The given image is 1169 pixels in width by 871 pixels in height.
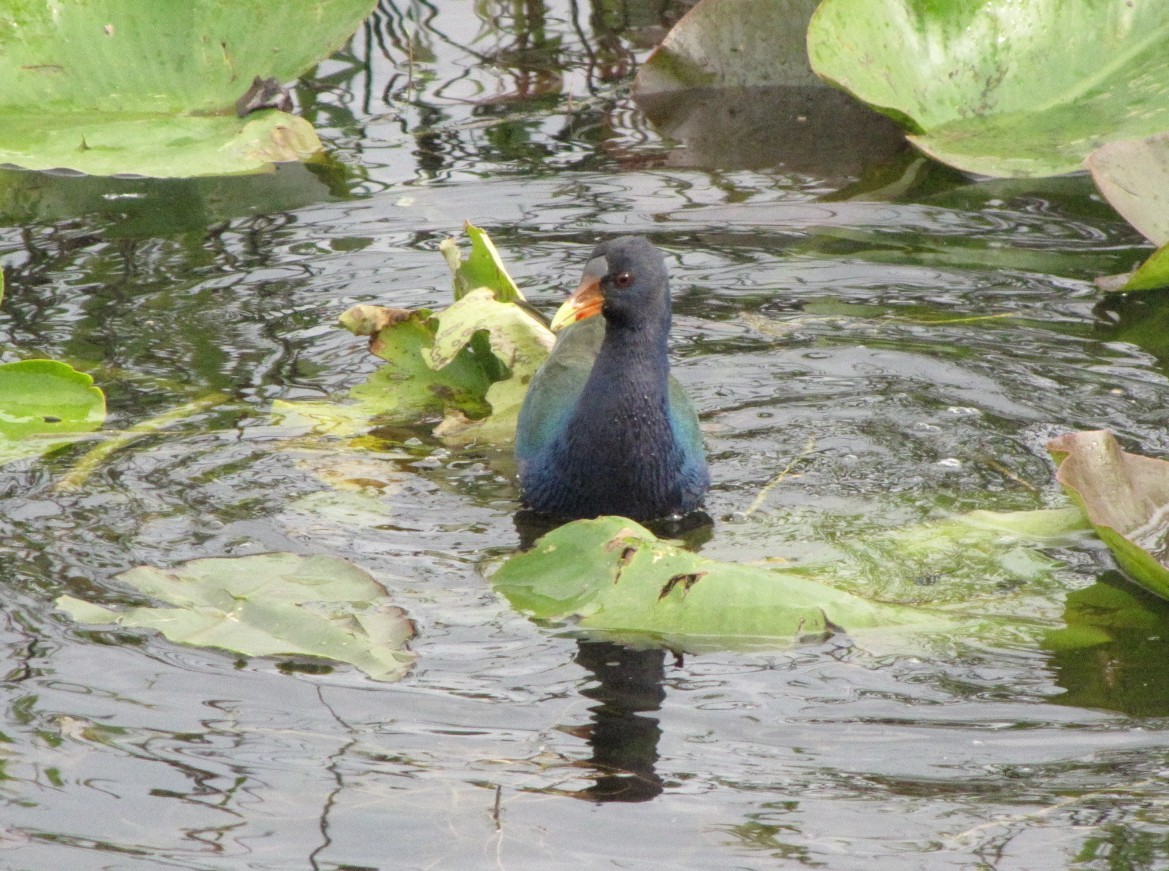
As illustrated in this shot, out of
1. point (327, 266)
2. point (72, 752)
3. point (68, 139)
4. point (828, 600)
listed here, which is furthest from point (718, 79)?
point (72, 752)

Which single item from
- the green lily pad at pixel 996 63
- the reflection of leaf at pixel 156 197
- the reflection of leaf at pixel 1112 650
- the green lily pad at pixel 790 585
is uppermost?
the green lily pad at pixel 996 63

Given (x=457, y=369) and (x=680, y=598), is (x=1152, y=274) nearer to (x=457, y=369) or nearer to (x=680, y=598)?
(x=457, y=369)

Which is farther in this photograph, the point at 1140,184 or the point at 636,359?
the point at 1140,184

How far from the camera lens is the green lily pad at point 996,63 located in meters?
5.12

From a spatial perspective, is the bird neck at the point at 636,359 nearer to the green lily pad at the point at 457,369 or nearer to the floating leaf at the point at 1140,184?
the green lily pad at the point at 457,369

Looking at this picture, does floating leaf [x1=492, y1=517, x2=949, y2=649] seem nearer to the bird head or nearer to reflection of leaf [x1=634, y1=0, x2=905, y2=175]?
the bird head

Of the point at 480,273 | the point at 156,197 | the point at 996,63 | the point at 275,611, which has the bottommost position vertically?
the point at 275,611

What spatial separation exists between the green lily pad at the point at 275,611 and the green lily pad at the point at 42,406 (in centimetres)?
82

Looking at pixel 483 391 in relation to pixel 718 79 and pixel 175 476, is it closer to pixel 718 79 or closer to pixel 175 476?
pixel 175 476

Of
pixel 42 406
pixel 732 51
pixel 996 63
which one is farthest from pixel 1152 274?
pixel 42 406

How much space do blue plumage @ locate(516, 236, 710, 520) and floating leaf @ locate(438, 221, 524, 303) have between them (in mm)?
552

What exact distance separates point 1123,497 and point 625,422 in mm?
1112

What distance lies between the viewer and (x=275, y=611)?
2955 millimetres

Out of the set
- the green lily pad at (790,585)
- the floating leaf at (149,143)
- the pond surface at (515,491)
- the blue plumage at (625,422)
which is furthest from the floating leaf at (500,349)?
the floating leaf at (149,143)
